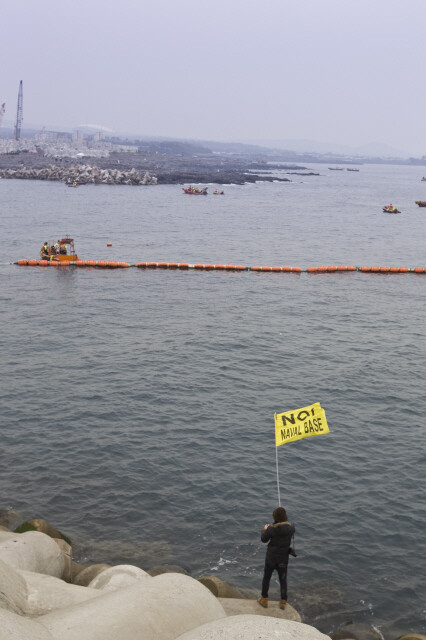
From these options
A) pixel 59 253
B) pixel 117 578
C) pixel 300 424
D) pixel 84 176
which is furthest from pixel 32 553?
pixel 84 176

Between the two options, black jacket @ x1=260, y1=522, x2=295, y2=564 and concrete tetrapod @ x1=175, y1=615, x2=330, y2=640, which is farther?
black jacket @ x1=260, y1=522, x2=295, y2=564

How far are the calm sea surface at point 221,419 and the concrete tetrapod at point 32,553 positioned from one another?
3163mm

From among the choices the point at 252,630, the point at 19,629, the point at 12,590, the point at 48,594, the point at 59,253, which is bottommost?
the point at 48,594

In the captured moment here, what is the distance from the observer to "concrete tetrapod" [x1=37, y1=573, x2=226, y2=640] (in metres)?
10.0

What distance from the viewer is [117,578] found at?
45.2 ft

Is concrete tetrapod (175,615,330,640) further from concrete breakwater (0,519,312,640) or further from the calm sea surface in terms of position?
the calm sea surface

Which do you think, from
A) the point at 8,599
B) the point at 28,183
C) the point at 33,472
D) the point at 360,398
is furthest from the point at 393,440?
the point at 28,183

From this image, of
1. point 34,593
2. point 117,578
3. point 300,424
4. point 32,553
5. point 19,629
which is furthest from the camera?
point 300,424

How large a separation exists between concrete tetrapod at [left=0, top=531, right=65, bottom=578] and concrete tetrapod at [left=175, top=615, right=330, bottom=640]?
6.02 m

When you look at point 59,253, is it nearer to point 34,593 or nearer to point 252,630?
point 34,593

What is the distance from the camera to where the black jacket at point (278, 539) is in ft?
44.1

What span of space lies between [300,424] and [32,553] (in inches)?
266

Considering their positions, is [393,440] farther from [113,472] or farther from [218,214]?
[218,214]

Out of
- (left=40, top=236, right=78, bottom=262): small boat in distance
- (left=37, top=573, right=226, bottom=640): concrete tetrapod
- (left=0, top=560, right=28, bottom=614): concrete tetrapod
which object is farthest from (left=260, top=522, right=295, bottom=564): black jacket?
(left=40, top=236, right=78, bottom=262): small boat in distance
